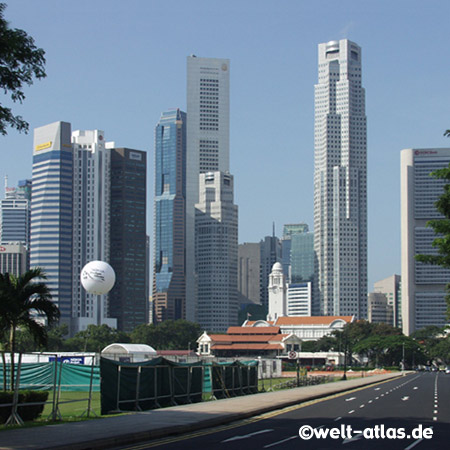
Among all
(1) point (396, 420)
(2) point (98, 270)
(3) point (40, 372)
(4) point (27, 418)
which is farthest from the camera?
(2) point (98, 270)

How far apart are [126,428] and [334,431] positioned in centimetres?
740

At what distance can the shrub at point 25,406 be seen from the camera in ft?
96.1

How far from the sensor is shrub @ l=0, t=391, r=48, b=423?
96.1 ft

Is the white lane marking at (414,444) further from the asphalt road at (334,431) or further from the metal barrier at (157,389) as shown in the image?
the metal barrier at (157,389)

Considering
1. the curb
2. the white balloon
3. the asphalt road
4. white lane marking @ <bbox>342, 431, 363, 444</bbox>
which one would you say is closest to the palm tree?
the curb

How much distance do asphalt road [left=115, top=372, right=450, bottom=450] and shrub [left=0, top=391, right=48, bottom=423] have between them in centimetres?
688

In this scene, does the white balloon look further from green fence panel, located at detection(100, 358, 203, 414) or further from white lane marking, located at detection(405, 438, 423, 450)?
white lane marking, located at detection(405, 438, 423, 450)

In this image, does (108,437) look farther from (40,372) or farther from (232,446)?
(40,372)

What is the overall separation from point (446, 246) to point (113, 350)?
9092 centimetres

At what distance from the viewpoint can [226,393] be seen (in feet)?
158

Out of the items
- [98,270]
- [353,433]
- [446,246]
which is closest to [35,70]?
[353,433]

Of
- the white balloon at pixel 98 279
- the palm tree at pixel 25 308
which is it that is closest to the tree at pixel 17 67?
the palm tree at pixel 25 308

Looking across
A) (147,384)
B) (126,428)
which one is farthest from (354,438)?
(147,384)

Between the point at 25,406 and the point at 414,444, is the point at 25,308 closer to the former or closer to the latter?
the point at 25,406
